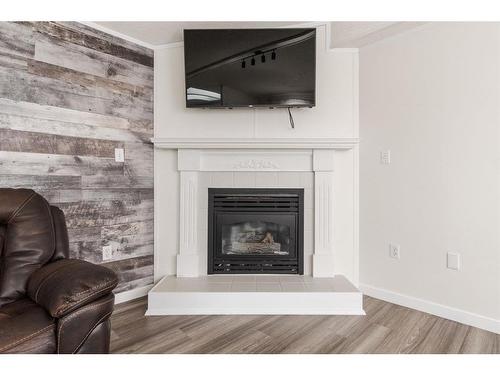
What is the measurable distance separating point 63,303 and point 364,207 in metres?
2.27

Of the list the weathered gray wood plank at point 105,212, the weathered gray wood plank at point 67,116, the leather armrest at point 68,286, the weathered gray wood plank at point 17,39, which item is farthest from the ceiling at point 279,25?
the leather armrest at point 68,286

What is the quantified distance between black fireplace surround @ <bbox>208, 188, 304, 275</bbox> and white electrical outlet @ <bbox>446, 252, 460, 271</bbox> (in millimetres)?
1085

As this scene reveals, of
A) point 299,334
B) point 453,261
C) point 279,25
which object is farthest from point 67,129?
point 453,261

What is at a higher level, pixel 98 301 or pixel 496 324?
pixel 98 301

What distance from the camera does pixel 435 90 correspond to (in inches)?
84.7

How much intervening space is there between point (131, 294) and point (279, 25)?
2612 millimetres

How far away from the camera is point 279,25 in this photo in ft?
7.87

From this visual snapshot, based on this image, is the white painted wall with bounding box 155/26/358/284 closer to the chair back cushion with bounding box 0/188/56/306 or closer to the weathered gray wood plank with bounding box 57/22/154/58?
the weathered gray wood plank with bounding box 57/22/154/58

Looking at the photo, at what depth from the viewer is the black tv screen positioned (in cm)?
231

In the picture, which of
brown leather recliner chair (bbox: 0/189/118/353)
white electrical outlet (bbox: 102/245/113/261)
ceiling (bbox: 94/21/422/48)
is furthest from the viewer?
white electrical outlet (bbox: 102/245/113/261)

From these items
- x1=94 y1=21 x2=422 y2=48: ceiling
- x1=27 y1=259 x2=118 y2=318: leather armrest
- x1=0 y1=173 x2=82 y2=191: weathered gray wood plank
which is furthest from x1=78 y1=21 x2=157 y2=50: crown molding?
x1=27 y1=259 x2=118 y2=318: leather armrest

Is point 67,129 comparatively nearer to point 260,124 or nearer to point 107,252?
point 107,252
